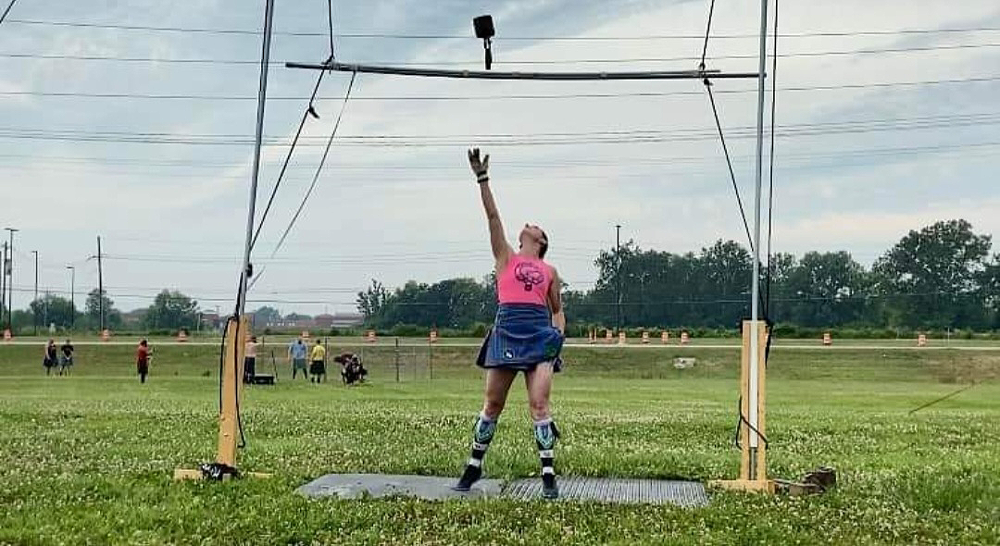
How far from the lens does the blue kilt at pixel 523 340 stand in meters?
8.18

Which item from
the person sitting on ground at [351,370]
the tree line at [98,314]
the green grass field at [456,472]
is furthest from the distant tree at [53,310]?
the green grass field at [456,472]

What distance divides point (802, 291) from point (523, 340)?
100316 mm

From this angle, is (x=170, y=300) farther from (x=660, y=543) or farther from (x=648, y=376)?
(x=660, y=543)

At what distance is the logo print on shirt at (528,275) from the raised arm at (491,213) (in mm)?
118

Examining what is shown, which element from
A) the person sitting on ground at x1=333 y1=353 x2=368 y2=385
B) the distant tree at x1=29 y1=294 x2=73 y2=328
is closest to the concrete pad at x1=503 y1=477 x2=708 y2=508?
the person sitting on ground at x1=333 y1=353 x2=368 y2=385

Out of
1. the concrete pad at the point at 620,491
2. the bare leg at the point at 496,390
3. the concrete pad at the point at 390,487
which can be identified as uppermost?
the bare leg at the point at 496,390

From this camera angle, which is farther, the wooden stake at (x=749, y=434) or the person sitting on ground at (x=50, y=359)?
the person sitting on ground at (x=50, y=359)

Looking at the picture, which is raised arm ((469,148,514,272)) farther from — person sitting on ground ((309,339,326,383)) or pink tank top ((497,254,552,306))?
person sitting on ground ((309,339,326,383))

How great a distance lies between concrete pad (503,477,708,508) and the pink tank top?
4.41 feet

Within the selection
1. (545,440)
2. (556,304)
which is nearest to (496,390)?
(545,440)

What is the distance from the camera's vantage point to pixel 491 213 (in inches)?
324

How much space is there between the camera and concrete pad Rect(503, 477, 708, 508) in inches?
309

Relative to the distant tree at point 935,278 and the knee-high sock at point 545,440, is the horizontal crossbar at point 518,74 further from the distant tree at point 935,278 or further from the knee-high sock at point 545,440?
the distant tree at point 935,278

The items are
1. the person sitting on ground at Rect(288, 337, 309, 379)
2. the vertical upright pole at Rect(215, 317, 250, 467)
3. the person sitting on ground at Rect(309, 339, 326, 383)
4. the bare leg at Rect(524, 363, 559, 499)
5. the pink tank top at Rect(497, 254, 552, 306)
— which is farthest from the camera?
the person sitting on ground at Rect(288, 337, 309, 379)
